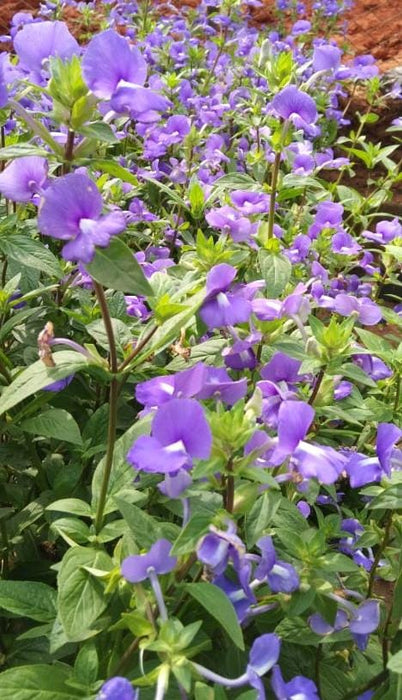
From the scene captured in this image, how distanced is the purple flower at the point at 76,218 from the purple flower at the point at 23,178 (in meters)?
0.22

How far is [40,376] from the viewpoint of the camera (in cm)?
93

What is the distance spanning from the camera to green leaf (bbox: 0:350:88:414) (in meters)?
0.91

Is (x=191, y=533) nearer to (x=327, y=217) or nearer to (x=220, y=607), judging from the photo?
(x=220, y=607)

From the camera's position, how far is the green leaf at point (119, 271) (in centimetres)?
81

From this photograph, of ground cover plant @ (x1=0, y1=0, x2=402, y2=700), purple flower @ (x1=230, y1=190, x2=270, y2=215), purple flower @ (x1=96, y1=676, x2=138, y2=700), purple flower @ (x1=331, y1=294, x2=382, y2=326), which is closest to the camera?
purple flower @ (x1=96, y1=676, x2=138, y2=700)

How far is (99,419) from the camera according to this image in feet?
4.27

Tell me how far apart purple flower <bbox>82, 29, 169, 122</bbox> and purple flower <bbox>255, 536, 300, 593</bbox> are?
54 cm

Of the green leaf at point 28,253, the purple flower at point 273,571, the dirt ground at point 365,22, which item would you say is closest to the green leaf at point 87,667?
the purple flower at point 273,571

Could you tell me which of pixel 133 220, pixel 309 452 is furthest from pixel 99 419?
pixel 133 220

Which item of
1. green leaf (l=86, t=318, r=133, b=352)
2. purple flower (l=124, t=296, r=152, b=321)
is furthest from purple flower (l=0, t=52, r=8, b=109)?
purple flower (l=124, t=296, r=152, b=321)

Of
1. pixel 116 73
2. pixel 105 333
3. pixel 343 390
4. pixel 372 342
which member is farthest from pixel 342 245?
pixel 116 73

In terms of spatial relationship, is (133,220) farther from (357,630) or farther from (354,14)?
(354,14)

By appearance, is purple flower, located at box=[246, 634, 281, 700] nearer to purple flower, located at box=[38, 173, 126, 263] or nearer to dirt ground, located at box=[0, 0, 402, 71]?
purple flower, located at box=[38, 173, 126, 263]

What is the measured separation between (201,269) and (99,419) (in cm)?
33
